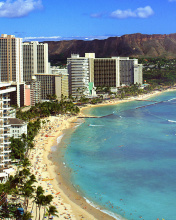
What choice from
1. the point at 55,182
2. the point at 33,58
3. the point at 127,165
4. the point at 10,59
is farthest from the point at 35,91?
the point at 55,182

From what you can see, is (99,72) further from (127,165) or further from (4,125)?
(4,125)

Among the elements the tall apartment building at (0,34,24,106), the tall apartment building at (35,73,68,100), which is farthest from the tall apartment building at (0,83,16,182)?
the tall apartment building at (35,73,68,100)

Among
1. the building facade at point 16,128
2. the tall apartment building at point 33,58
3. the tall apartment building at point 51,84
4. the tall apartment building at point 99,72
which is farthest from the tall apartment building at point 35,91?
the building facade at point 16,128

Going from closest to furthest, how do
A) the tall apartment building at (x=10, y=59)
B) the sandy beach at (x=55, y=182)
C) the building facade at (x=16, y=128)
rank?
the sandy beach at (x=55, y=182), the building facade at (x=16, y=128), the tall apartment building at (x=10, y=59)

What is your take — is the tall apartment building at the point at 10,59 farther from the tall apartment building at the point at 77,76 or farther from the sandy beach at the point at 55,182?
the sandy beach at the point at 55,182

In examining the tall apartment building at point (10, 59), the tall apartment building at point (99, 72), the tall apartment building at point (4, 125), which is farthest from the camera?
the tall apartment building at point (99, 72)

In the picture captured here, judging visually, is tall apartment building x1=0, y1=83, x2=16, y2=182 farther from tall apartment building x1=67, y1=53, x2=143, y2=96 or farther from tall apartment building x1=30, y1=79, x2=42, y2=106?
tall apartment building x1=67, y1=53, x2=143, y2=96
